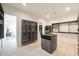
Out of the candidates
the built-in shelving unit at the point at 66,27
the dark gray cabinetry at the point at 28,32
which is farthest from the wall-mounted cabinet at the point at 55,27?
the dark gray cabinetry at the point at 28,32

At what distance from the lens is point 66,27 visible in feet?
22.9

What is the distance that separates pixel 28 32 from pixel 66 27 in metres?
3.84

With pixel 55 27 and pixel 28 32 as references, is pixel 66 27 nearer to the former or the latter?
pixel 55 27

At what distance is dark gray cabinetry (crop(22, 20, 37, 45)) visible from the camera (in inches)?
214

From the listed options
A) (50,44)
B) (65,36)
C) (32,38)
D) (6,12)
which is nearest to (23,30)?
(32,38)

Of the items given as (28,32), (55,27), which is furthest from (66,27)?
(28,32)

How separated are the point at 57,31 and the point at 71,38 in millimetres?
2055

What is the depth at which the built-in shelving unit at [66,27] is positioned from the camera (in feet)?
20.0

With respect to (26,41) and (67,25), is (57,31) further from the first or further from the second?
(26,41)

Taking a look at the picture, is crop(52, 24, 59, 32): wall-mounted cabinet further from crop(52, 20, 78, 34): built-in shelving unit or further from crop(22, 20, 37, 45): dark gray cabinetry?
crop(22, 20, 37, 45): dark gray cabinetry

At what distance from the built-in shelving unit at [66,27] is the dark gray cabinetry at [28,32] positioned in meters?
2.84

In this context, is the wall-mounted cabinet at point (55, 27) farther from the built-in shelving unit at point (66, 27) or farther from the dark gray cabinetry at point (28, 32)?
the dark gray cabinetry at point (28, 32)

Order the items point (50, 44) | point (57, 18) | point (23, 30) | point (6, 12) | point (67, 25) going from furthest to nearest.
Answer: point (57, 18), point (67, 25), point (23, 30), point (6, 12), point (50, 44)

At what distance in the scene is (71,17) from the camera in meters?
6.33
